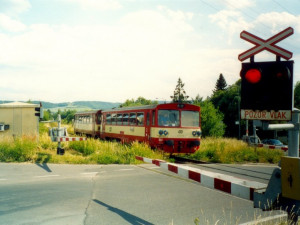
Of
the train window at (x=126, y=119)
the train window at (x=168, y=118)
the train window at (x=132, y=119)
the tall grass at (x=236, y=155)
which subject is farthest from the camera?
the train window at (x=126, y=119)

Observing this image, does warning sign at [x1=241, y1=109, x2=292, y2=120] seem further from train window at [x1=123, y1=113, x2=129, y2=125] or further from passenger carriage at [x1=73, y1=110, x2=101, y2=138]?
passenger carriage at [x1=73, y1=110, x2=101, y2=138]

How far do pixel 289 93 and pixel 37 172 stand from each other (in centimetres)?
819

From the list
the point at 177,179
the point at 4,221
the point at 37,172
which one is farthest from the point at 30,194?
the point at 177,179

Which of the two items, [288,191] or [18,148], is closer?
[288,191]

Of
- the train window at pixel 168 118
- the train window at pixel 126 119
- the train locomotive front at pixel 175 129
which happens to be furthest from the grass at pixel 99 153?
the train window at pixel 126 119

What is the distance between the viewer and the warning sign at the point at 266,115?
3.06 metres

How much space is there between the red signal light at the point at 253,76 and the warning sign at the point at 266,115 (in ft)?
1.11

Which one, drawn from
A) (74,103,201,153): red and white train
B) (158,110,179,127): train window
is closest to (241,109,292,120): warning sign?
(74,103,201,153): red and white train

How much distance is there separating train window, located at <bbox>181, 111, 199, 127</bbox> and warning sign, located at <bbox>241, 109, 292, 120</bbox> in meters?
12.0

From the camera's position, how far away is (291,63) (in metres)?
3.15

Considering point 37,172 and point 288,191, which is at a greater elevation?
point 288,191

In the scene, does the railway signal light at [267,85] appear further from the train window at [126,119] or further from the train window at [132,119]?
the train window at [126,119]

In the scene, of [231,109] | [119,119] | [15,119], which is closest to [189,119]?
[119,119]

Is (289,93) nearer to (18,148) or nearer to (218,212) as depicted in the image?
Result: (218,212)
